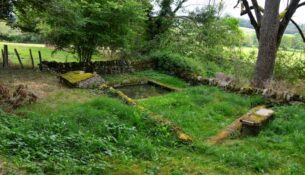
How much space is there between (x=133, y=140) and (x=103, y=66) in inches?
284

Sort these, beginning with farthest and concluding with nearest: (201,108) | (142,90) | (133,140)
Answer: (142,90) < (201,108) < (133,140)

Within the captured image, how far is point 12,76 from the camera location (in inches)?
454

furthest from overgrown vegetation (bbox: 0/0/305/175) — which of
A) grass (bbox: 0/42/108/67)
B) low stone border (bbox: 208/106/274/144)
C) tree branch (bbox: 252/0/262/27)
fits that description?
tree branch (bbox: 252/0/262/27)

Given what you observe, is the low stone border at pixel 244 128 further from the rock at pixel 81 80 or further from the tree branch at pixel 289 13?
the tree branch at pixel 289 13

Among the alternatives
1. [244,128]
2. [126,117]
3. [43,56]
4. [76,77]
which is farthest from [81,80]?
[43,56]

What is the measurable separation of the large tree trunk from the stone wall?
4614 millimetres

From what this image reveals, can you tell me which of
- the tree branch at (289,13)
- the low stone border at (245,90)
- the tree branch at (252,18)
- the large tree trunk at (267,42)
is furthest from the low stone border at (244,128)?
the tree branch at (252,18)

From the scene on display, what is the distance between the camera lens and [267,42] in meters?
12.6

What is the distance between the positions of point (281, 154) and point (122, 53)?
32.9ft

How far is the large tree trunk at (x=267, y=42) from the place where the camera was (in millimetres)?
12398

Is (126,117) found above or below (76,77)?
below

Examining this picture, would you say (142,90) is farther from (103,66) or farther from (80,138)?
(80,138)

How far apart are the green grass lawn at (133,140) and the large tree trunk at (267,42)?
8.71 feet

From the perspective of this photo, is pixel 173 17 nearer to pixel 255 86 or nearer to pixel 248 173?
pixel 255 86
